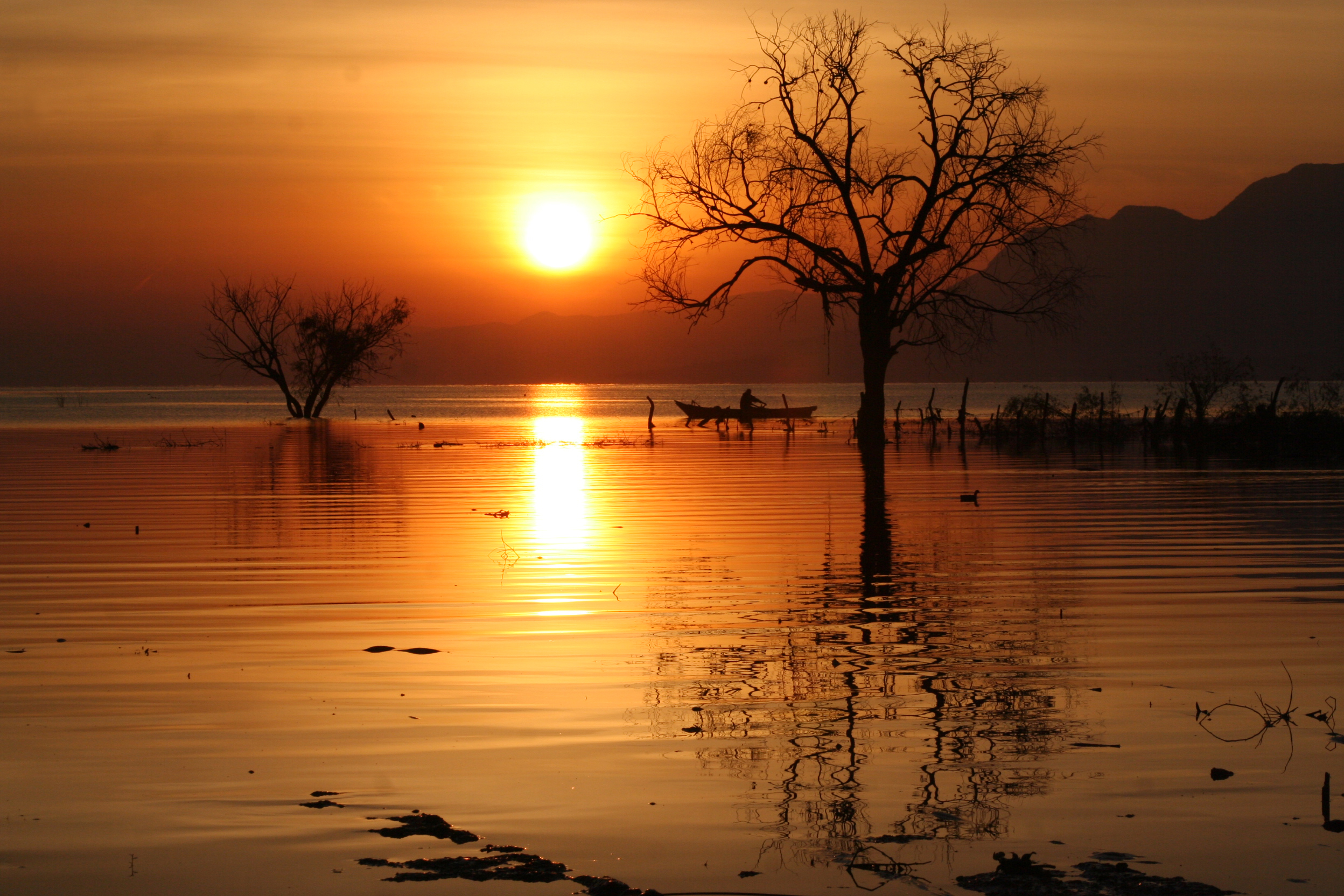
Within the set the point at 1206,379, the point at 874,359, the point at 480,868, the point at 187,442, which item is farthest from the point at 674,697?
the point at 1206,379

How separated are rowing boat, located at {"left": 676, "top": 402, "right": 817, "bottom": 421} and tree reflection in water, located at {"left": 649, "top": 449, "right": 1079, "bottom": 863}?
54.5 meters

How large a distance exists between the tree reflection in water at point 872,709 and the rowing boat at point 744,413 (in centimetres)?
5447

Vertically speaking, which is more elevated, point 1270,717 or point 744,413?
point 744,413

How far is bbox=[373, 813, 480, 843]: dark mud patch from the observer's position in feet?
18.1

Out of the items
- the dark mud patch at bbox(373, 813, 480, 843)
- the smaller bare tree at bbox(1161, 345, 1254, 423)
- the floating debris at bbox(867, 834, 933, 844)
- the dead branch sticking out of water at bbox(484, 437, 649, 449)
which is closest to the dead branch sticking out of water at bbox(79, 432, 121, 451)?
the dead branch sticking out of water at bbox(484, 437, 649, 449)

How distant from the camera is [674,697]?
807 cm

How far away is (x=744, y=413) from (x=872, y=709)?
6057cm

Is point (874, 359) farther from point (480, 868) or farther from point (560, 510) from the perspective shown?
point (480, 868)

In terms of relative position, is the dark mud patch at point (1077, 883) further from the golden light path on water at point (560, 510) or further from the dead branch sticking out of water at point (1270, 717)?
the golden light path on water at point (560, 510)

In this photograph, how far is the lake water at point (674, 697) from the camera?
5.41m

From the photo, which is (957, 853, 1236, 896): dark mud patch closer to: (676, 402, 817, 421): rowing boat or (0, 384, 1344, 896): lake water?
(0, 384, 1344, 896): lake water

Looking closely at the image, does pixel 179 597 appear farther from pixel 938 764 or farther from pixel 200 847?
pixel 938 764

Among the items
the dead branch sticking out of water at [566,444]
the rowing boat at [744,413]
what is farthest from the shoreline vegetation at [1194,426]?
the rowing boat at [744,413]

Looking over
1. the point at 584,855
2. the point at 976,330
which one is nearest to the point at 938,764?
the point at 584,855
